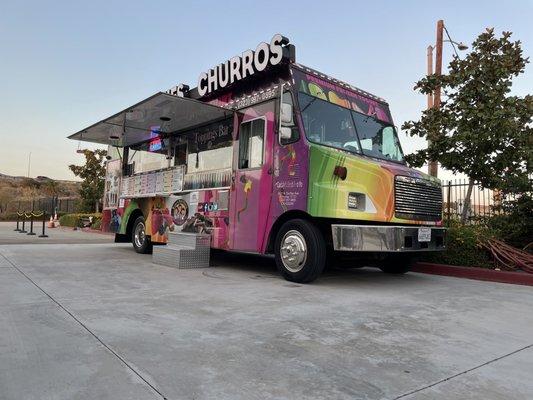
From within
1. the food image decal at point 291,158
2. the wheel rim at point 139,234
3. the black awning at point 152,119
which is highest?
the black awning at point 152,119

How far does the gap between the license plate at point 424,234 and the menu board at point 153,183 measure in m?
4.53

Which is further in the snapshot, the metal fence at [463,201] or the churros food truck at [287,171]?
the metal fence at [463,201]

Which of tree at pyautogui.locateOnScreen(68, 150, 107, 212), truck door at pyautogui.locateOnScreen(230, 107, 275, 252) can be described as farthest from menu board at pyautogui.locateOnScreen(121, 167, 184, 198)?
tree at pyautogui.locateOnScreen(68, 150, 107, 212)

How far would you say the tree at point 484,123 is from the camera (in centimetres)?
828

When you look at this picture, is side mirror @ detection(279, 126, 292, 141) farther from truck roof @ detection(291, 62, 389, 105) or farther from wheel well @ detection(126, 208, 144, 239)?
wheel well @ detection(126, 208, 144, 239)

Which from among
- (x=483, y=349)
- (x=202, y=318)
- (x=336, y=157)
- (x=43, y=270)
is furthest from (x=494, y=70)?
(x=43, y=270)

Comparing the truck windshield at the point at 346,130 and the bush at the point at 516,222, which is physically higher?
the truck windshield at the point at 346,130

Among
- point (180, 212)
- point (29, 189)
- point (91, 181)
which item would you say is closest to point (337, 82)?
point (180, 212)

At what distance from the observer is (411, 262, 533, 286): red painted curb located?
6660mm

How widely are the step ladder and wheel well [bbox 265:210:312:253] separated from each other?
Answer: 1.44 m

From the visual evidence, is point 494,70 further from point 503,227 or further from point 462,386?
point 462,386

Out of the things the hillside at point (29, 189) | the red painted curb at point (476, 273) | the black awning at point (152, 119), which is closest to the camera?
the red painted curb at point (476, 273)

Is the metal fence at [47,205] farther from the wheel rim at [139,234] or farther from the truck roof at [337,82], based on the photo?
the truck roof at [337,82]

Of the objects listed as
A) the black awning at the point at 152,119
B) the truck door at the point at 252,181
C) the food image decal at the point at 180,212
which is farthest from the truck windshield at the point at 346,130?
the food image decal at the point at 180,212
